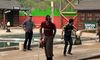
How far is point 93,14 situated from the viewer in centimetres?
5041

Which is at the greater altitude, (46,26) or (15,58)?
(46,26)

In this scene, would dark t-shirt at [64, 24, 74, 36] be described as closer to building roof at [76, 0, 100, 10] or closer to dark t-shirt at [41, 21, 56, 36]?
dark t-shirt at [41, 21, 56, 36]

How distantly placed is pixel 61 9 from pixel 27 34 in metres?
37.4

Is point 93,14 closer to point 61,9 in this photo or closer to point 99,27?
point 61,9

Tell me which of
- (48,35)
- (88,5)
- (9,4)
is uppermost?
(9,4)

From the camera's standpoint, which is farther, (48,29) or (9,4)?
(9,4)

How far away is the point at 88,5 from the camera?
50500 mm

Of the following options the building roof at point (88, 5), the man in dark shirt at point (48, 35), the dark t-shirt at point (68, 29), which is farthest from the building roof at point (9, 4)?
the man in dark shirt at point (48, 35)

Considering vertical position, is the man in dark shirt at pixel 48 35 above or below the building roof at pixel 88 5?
below

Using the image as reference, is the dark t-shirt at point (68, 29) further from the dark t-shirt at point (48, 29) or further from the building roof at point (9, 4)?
the building roof at point (9, 4)

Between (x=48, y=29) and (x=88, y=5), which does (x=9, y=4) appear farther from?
(x=48, y=29)

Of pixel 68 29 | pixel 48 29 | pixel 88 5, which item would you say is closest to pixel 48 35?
pixel 48 29

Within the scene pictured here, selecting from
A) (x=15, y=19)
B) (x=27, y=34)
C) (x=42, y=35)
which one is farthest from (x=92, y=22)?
(x=42, y=35)

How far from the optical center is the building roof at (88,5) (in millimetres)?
49719
